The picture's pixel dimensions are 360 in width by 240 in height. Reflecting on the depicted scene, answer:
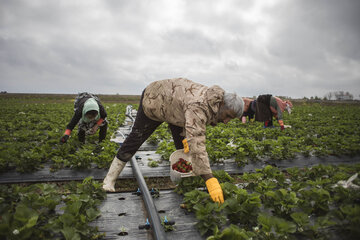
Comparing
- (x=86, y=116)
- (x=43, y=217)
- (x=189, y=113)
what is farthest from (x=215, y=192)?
(x=86, y=116)

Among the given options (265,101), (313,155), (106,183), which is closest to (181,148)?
(106,183)

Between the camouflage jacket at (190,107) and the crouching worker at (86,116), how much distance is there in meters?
2.17

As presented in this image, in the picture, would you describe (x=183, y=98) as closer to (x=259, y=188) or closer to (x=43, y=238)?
(x=259, y=188)

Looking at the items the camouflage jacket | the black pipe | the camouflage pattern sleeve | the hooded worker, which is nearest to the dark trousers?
the camouflage jacket

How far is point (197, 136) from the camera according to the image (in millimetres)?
2043

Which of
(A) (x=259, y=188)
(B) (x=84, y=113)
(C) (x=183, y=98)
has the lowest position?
(A) (x=259, y=188)

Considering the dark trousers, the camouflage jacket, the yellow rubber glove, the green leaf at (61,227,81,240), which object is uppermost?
the camouflage jacket

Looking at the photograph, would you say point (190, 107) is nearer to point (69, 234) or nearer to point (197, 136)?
point (197, 136)

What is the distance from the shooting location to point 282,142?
516cm

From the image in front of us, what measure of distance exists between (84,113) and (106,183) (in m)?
2.06

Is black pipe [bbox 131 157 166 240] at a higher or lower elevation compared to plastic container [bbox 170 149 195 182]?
lower

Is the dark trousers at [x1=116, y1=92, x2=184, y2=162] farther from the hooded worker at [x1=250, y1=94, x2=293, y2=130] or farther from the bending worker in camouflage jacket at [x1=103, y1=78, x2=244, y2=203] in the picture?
the hooded worker at [x1=250, y1=94, x2=293, y2=130]

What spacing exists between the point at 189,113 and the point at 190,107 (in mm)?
73

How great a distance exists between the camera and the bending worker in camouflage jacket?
207 cm
